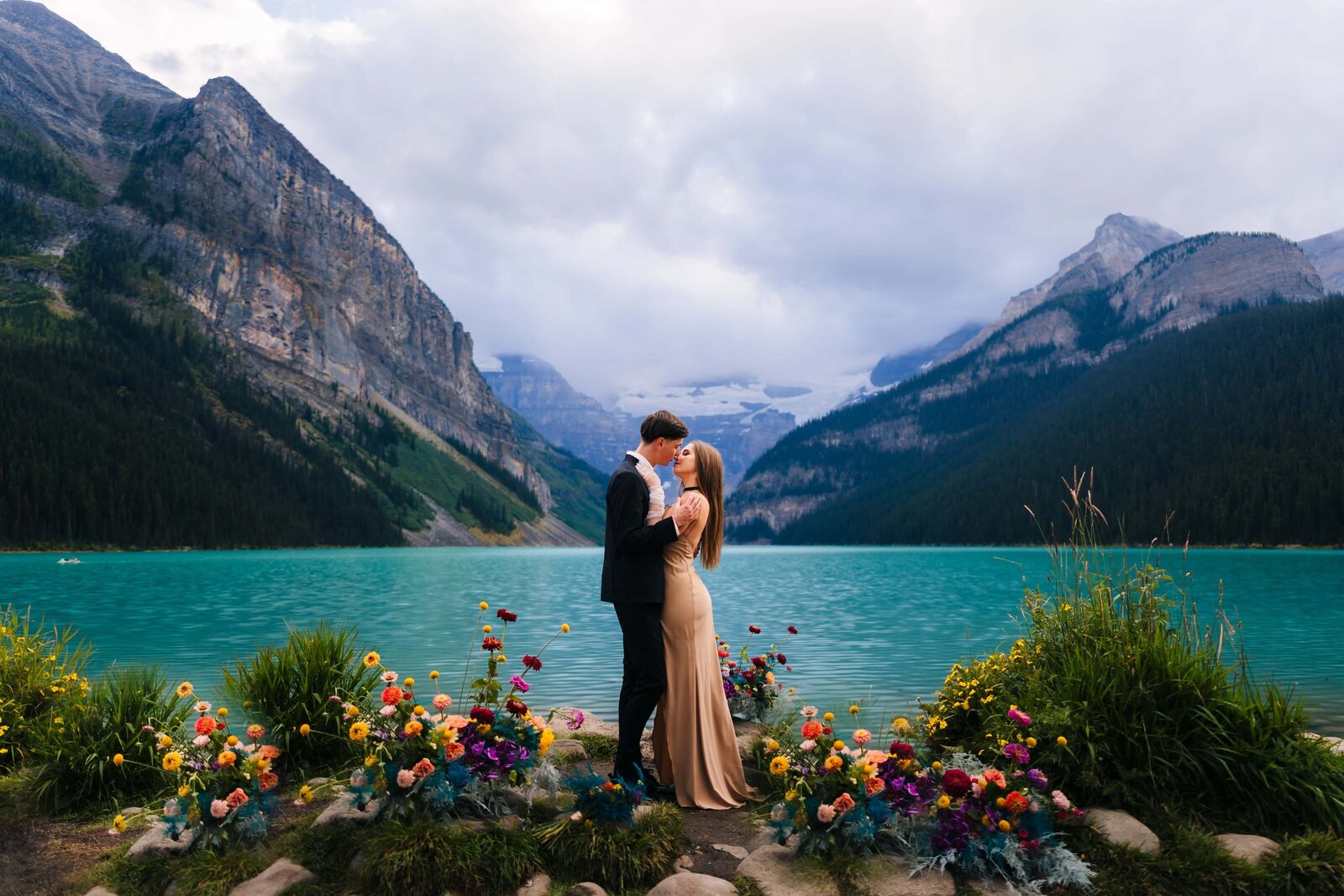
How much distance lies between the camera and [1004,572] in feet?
240

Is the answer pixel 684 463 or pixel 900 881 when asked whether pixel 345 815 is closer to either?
pixel 684 463

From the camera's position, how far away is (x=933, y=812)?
6.55m

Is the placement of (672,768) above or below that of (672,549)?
below

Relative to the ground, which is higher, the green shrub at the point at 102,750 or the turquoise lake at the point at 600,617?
the green shrub at the point at 102,750

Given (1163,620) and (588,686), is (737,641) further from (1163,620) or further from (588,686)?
(1163,620)

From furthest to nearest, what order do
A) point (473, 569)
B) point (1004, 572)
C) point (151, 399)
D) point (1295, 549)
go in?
point (151, 399) < point (1295, 549) < point (473, 569) < point (1004, 572)

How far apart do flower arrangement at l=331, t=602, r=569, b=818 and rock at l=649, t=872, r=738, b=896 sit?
4.51ft

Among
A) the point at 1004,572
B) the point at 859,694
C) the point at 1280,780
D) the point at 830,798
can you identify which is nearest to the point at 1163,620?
the point at 1280,780

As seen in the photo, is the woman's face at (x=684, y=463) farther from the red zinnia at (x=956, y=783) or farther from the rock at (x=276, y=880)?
the rock at (x=276, y=880)

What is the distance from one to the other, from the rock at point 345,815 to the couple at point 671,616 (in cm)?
212

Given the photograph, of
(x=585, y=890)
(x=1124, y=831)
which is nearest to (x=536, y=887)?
(x=585, y=890)

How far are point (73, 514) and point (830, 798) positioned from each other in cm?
14881

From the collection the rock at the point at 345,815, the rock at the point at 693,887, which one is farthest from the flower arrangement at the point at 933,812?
the rock at the point at 345,815

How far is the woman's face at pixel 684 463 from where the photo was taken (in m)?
7.97
